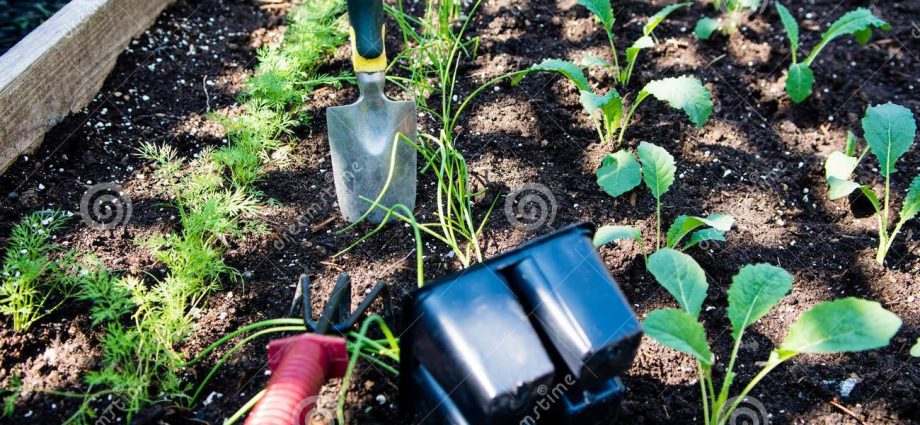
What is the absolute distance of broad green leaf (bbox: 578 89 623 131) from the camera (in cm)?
195

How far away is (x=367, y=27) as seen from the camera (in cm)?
178

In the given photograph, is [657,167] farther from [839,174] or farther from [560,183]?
[839,174]

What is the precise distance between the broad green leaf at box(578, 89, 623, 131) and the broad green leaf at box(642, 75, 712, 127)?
0.36 ft

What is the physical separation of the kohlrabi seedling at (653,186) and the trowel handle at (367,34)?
2.23 ft

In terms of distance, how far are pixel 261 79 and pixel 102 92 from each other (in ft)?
1.78

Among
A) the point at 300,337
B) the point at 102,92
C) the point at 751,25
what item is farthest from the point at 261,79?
the point at 751,25

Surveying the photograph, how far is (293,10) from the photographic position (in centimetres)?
264

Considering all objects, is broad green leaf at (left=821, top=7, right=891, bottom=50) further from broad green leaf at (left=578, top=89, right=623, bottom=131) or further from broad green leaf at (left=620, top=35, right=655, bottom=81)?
broad green leaf at (left=578, top=89, right=623, bottom=131)

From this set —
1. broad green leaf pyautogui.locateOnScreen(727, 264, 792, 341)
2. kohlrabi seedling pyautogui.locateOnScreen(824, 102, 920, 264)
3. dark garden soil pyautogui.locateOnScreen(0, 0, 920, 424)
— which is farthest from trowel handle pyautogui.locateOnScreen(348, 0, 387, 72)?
kohlrabi seedling pyautogui.locateOnScreen(824, 102, 920, 264)

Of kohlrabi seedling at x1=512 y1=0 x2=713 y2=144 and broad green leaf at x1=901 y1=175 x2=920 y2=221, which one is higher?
kohlrabi seedling at x1=512 y1=0 x2=713 y2=144

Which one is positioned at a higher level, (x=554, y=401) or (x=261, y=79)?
(x=261, y=79)

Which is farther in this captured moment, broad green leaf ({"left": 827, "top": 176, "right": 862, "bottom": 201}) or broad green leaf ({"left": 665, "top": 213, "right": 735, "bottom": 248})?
broad green leaf ({"left": 827, "top": 176, "right": 862, "bottom": 201})

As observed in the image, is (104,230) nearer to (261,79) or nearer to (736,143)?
(261,79)

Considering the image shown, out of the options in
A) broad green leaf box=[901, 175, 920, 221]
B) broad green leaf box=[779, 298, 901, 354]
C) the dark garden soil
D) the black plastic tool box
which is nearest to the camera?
the black plastic tool box
